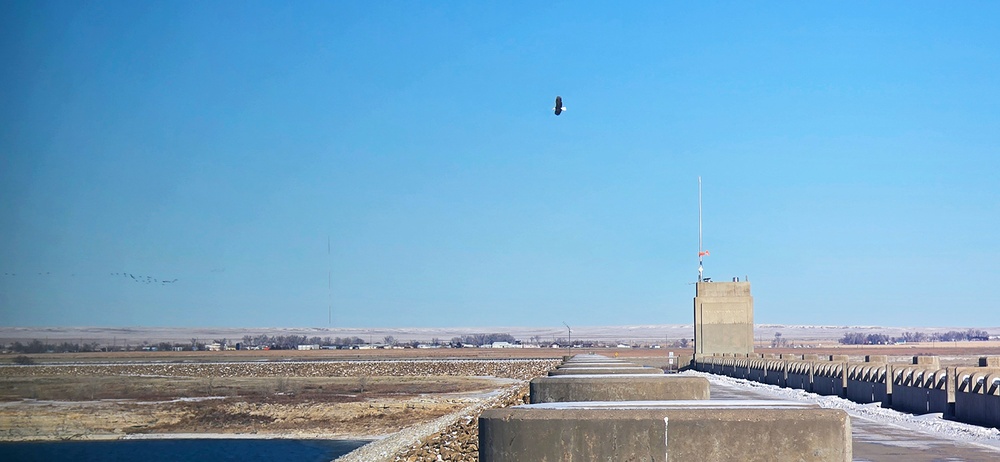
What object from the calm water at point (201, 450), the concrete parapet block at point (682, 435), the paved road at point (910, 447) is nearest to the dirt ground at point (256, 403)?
the calm water at point (201, 450)

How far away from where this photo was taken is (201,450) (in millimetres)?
41531

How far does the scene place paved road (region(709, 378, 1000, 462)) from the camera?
14016mm

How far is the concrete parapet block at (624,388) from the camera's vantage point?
1189cm

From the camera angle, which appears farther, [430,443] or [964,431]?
[430,443]

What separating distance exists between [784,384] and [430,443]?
640 inches

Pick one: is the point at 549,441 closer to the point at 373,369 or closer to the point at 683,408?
the point at 683,408

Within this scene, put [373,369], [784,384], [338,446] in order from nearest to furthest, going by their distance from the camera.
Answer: [784,384] → [338,446] → [373,369]

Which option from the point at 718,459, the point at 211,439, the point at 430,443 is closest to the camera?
Result: the point at 718,459

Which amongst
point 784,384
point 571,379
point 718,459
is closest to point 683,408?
point 718,459

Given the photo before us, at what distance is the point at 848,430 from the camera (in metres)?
8.23

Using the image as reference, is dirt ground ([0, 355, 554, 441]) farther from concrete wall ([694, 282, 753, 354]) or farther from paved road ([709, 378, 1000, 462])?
paved road ([709, 378, 1000, 462])

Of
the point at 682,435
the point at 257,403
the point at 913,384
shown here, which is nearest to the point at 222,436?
the point at 257,403

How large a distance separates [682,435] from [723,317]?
5204 cm

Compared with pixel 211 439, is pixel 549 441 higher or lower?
higher
